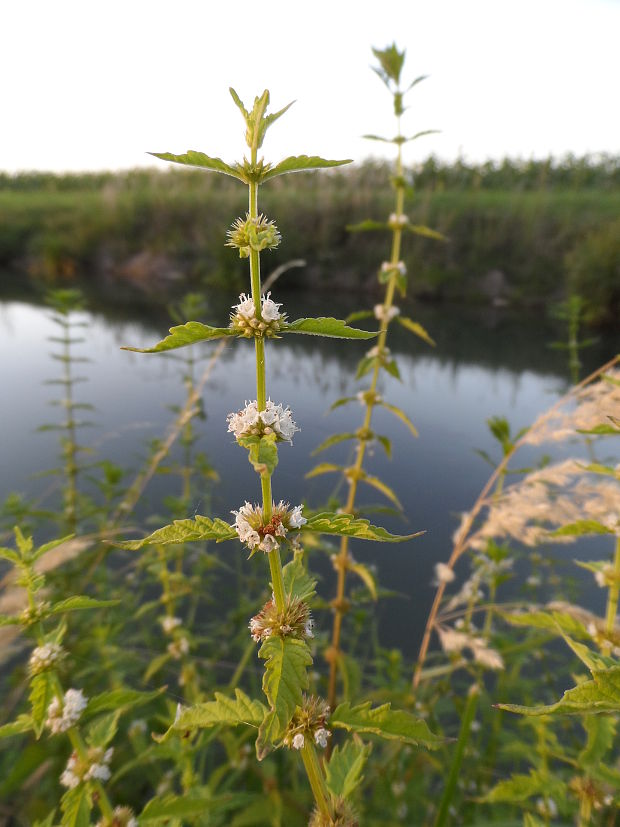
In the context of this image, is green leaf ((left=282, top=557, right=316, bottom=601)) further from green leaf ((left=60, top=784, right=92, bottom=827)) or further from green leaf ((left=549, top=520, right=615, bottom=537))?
green leaf ((left=549, top=520, right=615, bottom=537))

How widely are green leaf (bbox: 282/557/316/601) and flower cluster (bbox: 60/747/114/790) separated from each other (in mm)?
482

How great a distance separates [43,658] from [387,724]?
1.82 feet

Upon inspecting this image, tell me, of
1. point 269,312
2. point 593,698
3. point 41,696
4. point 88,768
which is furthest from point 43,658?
point 593,698

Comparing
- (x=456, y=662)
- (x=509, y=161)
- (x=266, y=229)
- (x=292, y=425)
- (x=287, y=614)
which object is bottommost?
(x=456, y=662)

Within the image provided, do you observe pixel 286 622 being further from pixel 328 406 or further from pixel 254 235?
pixel 328 406

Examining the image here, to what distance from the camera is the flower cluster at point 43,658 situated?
0.79 m

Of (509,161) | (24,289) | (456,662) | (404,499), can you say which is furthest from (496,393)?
(509,161)

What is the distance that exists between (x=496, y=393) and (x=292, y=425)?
538 centimetres

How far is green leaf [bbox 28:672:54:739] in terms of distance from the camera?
76 cm

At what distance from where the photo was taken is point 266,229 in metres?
0.62

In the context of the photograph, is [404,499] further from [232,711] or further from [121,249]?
[121,249]

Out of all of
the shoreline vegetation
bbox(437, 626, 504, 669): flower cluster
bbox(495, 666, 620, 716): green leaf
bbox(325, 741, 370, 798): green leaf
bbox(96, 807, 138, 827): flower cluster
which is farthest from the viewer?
the shoreline vegetation

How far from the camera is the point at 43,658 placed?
31.3 inches

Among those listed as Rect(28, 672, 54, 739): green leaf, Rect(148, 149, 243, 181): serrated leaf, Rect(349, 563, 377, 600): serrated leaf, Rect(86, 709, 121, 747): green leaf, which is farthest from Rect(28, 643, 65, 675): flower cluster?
Rect(349, 563, 377, 600): serrated leaf
